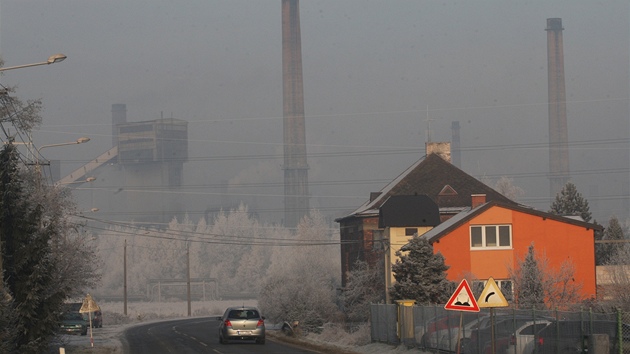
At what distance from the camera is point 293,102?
169625 millimetres

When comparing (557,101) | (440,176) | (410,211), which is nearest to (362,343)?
(410,211)

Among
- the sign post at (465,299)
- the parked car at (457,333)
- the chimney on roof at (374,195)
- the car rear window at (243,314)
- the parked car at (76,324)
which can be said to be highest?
the chimney on roof at (374,195)

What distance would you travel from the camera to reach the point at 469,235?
58.7 metres

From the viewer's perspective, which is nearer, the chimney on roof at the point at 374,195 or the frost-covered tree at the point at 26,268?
the frost-covered tree at the point at 26,268

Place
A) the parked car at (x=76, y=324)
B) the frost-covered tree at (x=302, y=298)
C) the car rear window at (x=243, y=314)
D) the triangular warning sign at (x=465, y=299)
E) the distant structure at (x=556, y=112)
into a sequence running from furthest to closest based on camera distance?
the distant structure at (x=556, y=112) → the frost-covered tree at (x=302, y=298) → the parked car at (x=76, y=324) → the car rear window at (x=243, y=314) → the triangular warning sign at (x=465, y=299)

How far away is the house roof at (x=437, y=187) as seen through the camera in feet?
267

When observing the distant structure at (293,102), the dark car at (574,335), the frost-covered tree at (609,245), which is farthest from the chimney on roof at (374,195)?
the distant structure at (293,102)

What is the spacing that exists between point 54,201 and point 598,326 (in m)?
29.2

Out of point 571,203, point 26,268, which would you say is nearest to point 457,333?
point 26,268

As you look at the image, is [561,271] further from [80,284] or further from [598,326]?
[598,326]

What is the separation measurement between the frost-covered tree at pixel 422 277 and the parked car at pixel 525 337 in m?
19.1

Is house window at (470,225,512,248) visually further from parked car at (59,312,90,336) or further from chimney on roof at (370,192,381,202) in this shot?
chimney on roof at (370,192,381,202)

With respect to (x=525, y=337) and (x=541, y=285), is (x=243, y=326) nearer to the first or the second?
(x=541, y=285)

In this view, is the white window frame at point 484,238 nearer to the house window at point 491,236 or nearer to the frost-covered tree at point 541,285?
the house window at point 491,236
